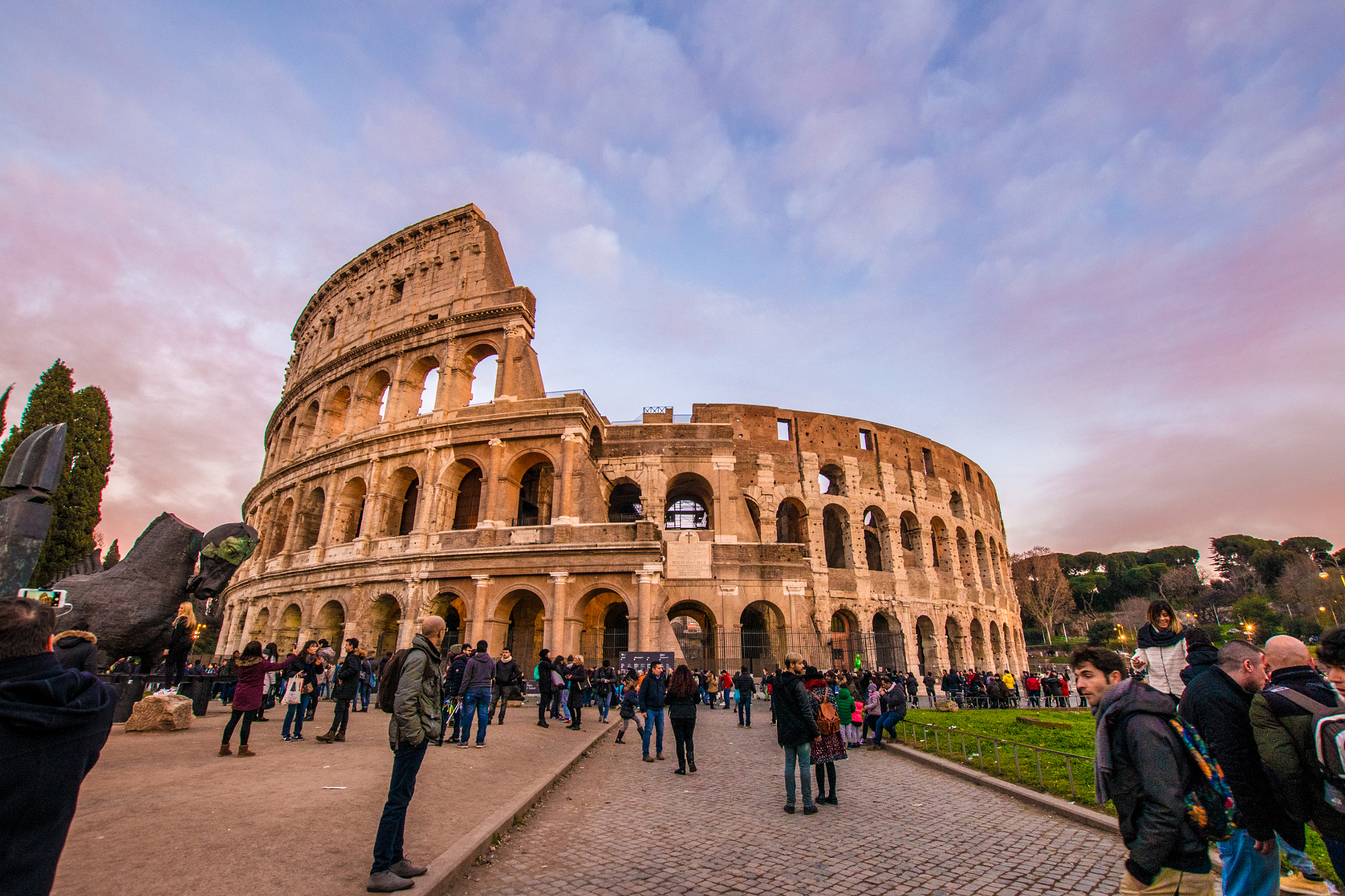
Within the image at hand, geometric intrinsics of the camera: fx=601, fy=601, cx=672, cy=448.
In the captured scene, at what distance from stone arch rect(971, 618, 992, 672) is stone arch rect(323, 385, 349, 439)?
3123 centimetres

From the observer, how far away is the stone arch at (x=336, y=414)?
2580cm

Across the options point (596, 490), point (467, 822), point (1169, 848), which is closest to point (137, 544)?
point (467, 822)

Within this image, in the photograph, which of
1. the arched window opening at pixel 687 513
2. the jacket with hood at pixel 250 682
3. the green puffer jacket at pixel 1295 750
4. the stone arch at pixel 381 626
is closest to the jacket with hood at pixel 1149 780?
the green puffer jacket at pixel 1295 750

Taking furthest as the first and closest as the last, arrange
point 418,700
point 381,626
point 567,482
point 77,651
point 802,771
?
1. point 381,626
2. point 567,482
3. point 802,771
4. point 418,700
5. point 77,651

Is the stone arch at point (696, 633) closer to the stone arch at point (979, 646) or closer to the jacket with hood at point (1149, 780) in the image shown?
the stone arch at point (979, 646)

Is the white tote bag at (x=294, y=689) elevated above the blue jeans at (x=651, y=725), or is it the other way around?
the white tote bag at (x=294, y=689)

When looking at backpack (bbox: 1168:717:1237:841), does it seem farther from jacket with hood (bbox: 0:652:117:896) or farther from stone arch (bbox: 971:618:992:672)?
stone arch (bbox: 971:618:992:672)

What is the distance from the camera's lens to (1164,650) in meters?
4.84

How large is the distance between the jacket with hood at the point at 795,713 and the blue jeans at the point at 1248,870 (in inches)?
134

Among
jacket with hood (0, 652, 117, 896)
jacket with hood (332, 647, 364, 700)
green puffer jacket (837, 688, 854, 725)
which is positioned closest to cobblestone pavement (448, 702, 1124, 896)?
green puffer jacket (837, 688, 854, 725)

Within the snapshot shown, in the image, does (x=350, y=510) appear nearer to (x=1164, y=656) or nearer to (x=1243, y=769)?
(x=1164, y=656)

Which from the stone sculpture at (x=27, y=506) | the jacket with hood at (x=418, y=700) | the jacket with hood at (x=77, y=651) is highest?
the stone sculpture at (x=27, y=506)

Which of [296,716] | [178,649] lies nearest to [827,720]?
[296,716]

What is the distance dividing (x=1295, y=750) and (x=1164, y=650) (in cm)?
246
